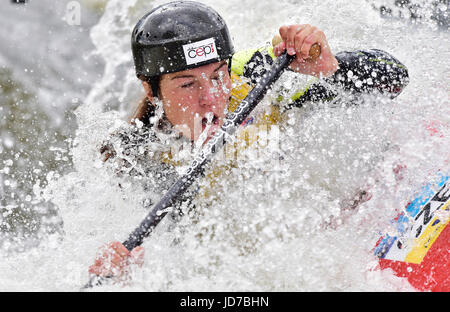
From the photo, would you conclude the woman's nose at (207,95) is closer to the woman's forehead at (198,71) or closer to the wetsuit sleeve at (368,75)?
the woman's forehead at (198,71)

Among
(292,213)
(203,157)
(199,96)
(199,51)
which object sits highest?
(199,51)

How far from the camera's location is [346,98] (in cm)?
252

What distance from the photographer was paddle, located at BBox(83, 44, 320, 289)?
2.03 meters

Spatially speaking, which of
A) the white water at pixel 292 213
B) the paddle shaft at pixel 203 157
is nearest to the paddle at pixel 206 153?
the paddle shaft at pixel 203 157

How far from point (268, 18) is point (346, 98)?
1.90 m

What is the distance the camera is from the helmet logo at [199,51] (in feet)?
7.70

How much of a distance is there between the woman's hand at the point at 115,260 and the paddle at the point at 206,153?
0.07 metres

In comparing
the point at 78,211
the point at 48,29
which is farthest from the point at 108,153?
the point at 48,29

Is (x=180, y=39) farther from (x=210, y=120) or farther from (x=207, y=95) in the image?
(x=210, y=120)

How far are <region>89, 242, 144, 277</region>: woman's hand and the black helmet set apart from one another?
904mm

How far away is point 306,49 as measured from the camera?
2.11 m

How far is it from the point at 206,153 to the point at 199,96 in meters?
0.33

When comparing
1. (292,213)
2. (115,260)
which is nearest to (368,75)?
(292,213)
